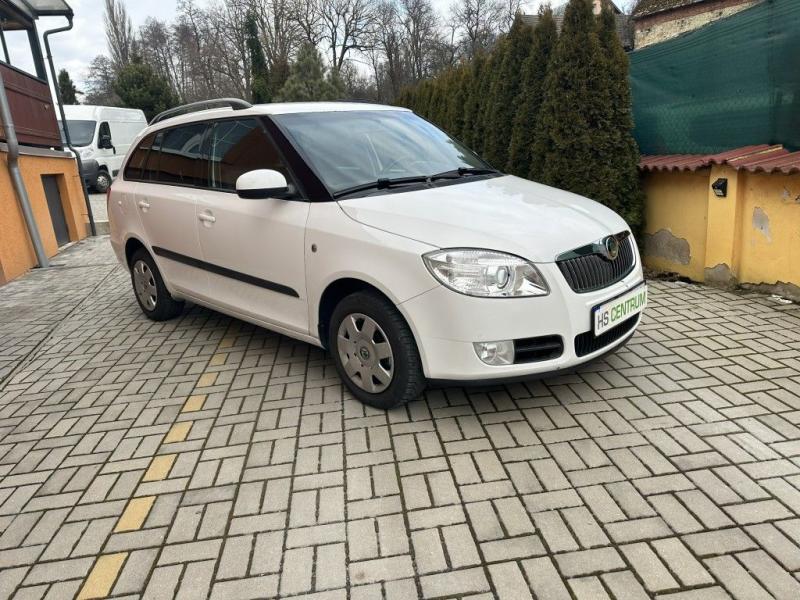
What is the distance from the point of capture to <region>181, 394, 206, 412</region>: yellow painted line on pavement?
361 centimetres

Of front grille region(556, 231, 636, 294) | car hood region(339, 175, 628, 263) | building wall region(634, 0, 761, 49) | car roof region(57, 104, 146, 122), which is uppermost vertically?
building wall region(634, 0, 761, 49)

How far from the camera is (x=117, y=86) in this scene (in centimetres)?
3294

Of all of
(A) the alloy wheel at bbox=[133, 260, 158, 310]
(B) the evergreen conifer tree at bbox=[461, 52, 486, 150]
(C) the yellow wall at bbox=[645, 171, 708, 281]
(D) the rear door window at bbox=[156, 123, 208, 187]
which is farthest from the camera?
(B) the evergreen conifer tree at bbox=[461, 52, 486, 150]

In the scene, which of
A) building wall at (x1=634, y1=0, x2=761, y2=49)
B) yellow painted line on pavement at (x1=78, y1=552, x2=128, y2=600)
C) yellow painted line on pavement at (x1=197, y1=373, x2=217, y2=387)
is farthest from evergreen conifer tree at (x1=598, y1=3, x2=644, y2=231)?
building wall at (x1=634, y1=0, x2=761, y2=49)

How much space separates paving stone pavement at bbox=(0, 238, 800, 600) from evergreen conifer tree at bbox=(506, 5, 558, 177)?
3289mm

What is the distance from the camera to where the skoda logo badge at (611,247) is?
3.24 metres

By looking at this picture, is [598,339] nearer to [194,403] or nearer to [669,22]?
[194,403]

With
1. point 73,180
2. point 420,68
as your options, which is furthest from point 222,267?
point 420,68

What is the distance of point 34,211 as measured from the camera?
8508 millimetres

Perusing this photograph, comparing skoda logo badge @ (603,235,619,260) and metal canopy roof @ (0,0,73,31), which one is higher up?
metal canopy roof @ (0,0,73,31)

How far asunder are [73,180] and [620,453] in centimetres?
1057

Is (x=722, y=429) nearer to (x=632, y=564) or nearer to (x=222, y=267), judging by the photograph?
(x=632, y=564)

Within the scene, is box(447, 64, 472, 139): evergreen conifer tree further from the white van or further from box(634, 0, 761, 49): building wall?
box(634, 0, 761, 49): building wall

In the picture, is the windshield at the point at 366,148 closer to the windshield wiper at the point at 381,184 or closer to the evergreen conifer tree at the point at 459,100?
the windshield wiper at the point at 381,184
